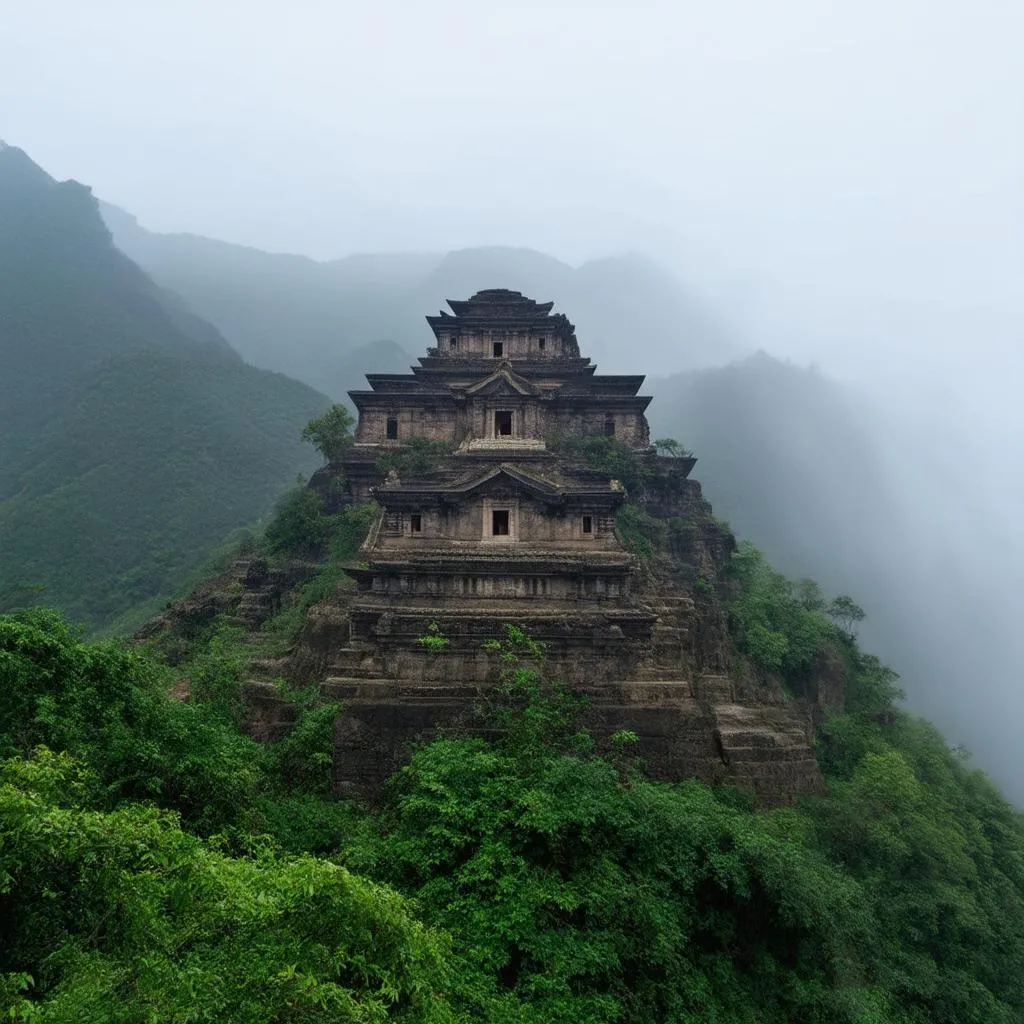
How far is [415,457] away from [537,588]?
358 inches

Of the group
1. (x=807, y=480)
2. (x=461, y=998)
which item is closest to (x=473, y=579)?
(x=461, y=998)

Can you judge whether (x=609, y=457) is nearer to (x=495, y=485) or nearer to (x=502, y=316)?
(x=495, y=485)

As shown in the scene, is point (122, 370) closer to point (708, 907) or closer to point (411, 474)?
point (411, 474)

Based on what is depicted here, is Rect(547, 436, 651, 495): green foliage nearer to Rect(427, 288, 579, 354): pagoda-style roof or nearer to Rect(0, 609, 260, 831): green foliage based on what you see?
Rect(427, 288, 579, 354): pagoda-style roof

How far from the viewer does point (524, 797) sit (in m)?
10.2

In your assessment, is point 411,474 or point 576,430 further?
point 576,430

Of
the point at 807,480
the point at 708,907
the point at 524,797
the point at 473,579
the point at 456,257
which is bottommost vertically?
the point at 708,907

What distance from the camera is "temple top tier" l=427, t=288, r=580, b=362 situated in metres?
30.2

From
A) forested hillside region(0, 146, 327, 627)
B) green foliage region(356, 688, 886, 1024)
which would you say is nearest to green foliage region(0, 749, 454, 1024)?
green foliage region(356, 688, 886, 1024)

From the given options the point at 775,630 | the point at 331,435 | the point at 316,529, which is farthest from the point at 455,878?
the point at 331,435

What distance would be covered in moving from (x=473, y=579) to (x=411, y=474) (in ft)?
22.1

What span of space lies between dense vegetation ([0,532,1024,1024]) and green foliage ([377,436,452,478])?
9633 millimetres

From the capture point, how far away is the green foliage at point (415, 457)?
77.3ft

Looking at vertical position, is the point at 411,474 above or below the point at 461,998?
above
